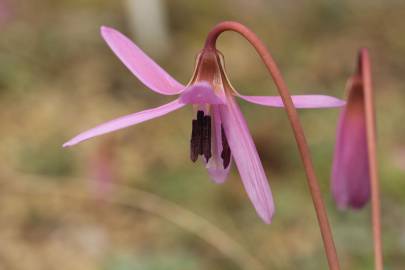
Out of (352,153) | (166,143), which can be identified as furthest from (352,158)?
(166,143)

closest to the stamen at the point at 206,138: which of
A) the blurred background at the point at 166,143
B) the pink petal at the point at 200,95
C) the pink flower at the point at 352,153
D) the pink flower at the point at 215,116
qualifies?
the pink flower at the point at 215,116

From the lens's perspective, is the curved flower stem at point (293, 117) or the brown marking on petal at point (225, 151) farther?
the brown marking on petal at point (225, 151)

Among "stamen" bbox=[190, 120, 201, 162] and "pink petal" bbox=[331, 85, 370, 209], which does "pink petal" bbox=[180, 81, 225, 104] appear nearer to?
"stamen" bbox=[190, 120, 201, 162]

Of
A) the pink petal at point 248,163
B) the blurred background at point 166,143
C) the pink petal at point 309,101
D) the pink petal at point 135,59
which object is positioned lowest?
the pink petal at point 248,163

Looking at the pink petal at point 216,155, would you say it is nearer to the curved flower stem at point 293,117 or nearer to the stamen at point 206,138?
the stamen at point 206,138

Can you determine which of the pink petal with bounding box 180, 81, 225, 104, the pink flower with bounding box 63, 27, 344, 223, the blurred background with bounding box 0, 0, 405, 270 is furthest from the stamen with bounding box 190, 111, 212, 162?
the blurred background with bounding box 0, 0, 405, 270

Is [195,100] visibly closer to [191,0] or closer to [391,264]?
[391,264]
